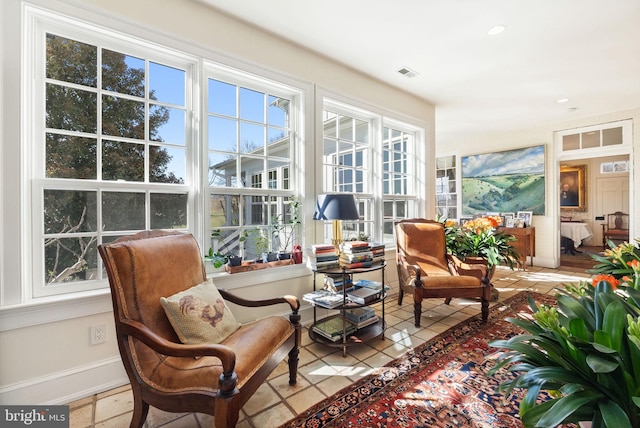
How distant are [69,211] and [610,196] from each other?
10.5 meters

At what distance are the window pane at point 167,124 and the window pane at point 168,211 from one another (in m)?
0.45

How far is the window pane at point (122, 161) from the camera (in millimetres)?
1996

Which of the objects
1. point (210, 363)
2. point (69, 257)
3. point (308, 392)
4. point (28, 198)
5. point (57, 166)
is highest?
point (57, 166)

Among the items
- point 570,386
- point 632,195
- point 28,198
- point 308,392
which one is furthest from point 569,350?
point 632,195

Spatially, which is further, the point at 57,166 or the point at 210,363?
the point at 57,166

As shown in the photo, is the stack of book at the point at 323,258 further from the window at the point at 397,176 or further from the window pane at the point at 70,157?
the window pane at the point at 70,157

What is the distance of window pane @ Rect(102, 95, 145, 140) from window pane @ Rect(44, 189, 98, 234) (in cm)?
49

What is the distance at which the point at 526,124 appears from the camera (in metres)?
5.32

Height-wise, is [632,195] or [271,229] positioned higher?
[632,195]

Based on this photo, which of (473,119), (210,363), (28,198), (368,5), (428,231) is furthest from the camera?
(473,119)

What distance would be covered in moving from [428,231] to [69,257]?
335cm

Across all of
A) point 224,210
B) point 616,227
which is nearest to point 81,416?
point 224,210

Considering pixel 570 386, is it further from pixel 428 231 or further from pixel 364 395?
pixel 428 231

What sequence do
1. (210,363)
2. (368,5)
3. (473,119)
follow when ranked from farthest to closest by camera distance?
(473,119), (368,5), (210,363)
